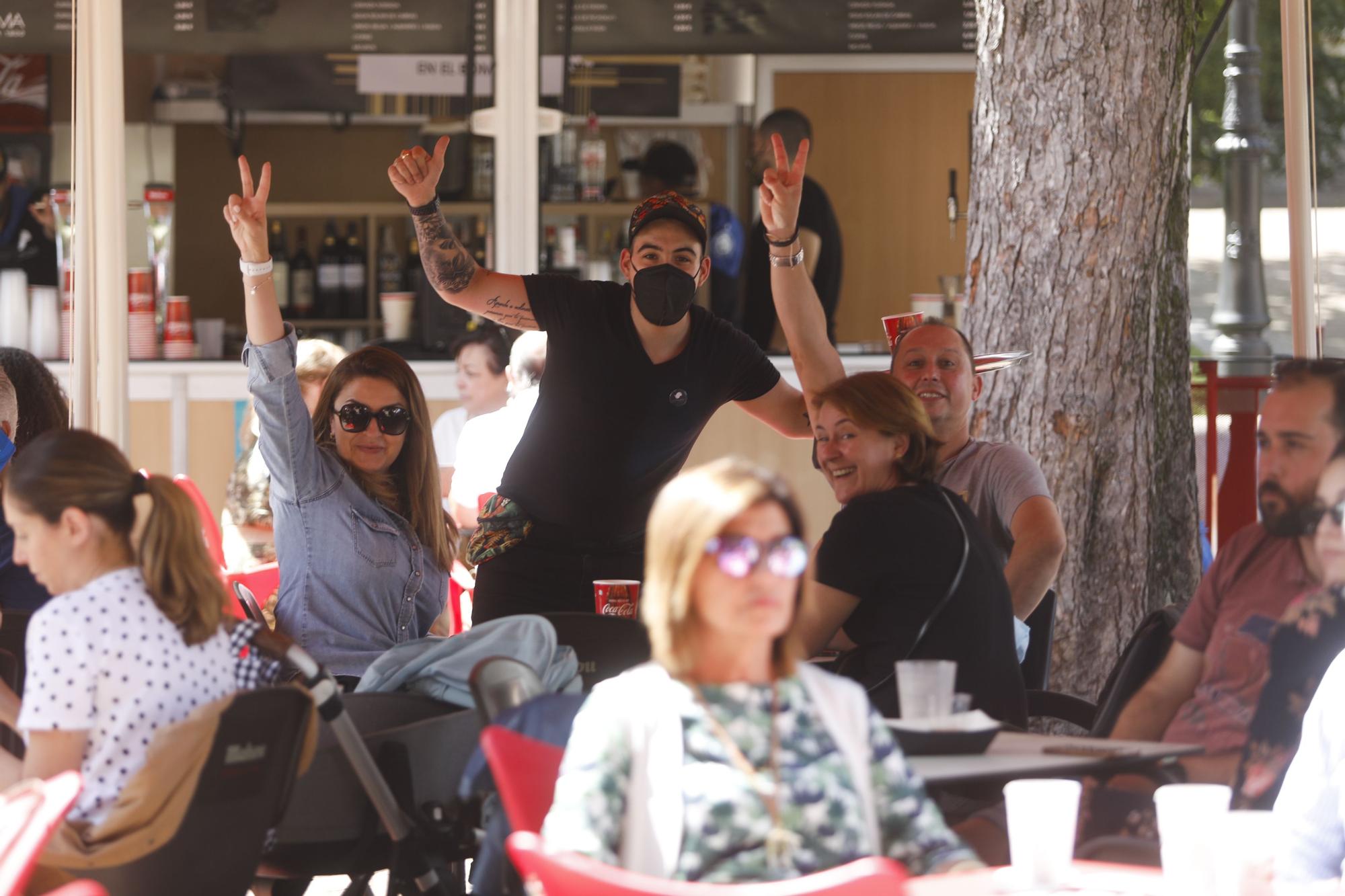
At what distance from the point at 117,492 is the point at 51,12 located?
17.4 feet

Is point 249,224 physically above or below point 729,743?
above

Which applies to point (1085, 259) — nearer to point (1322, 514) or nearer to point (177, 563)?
point (1322, 514)

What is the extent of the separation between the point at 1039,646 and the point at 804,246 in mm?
3610

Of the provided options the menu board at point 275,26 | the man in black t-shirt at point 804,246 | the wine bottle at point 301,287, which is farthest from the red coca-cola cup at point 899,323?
the wine bottle at point 301,287

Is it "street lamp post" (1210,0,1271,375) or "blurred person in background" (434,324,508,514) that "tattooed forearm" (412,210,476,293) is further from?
"street lamp post" (1210,0,1271,375)

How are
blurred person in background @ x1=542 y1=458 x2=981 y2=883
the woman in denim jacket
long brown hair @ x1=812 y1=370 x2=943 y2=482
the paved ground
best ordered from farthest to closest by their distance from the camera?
the paved ground
the woman in denim jacket
long brown hair @ x1=812 y1=370 x2=943 y2=482
blurred person in background @ x1=542 y1=458 x2=981 y2=883

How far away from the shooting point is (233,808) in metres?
2.38

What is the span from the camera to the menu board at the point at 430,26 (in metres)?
7.00

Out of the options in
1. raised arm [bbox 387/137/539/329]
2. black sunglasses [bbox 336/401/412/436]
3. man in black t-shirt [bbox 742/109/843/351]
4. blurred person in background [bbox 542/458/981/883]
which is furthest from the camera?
man in black t-shirt [bbox 742/109/843/351]

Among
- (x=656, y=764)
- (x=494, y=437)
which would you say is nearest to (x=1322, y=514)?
(x=656, y=764)

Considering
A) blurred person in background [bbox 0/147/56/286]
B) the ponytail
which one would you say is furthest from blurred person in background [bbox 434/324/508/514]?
the ponytail

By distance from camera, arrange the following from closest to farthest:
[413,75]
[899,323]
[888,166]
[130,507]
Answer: [130,507] → [899,323] → [413,75] → [888,166]

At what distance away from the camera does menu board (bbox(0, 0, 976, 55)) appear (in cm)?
700

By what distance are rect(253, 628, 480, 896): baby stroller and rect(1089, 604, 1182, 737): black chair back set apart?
117 cm
